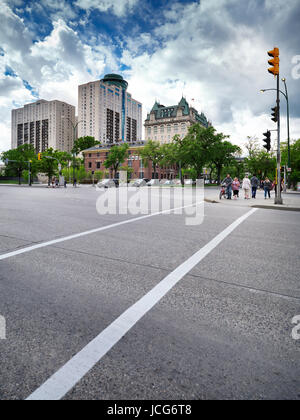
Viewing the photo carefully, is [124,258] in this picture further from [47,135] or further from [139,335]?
[47,135]

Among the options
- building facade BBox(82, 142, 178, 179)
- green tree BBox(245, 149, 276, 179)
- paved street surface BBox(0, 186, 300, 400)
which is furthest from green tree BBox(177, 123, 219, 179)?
paved street surface BBox(0, 186, 300, 400)

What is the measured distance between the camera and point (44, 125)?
182 m

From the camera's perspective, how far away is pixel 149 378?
1.96m

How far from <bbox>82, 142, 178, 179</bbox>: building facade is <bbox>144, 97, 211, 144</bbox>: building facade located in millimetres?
52830

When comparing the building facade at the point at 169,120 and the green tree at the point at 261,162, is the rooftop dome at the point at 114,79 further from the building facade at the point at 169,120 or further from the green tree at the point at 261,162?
the green tree at the point at 261,162

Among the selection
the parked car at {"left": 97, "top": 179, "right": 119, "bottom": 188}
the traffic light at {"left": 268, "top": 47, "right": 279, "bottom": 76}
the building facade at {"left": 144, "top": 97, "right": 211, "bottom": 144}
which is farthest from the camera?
the building facade at {"left": 144, "top": 97, "right": 211, "bottom": 144}

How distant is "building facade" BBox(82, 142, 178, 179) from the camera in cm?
9250

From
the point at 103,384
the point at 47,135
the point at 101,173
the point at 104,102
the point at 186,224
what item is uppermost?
the point at 104,102

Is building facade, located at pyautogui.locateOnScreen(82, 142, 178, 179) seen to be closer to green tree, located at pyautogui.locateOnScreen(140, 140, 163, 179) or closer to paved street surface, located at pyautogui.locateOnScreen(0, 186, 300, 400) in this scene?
green tree, located at pyautogui.locateOnScreen(140, 140, 163, 179)

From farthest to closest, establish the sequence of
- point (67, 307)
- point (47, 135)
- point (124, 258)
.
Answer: point (47, 135), point (124, 258), point (67, 307)

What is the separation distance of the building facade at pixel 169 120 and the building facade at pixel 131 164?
173ft

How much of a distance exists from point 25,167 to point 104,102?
96064mm

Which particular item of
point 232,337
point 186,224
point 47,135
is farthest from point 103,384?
point 47,135

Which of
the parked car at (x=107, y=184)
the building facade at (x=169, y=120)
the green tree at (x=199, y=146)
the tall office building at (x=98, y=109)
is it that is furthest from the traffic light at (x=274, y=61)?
the tall office building at (x=98, y=109)
